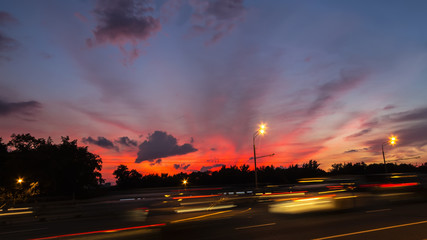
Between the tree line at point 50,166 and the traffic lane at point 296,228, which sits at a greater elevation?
the tree line at point 50,166

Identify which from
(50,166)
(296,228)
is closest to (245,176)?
(50,166)

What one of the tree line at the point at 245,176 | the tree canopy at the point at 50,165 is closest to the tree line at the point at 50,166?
the tree canopy at the point at 50,165

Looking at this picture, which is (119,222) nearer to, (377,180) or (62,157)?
(377,180)

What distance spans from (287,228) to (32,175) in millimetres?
56646

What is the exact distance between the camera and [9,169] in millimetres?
54688

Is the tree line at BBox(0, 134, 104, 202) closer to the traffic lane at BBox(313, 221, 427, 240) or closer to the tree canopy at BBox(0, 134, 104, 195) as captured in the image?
the tree canopy at BBox(0, 134, 104, 195)

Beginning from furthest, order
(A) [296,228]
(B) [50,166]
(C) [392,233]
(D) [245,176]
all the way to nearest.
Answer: (D) [245,176]
(B) [50,166]
(A) [296,228]
(C) [392,233]

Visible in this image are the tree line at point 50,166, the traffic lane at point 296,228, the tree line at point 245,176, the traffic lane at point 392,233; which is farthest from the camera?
the tree line at point 245,176

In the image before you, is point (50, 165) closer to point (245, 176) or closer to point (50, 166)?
point (50, 166)

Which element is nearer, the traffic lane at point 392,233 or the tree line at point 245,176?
the traffic lane at point 392,233

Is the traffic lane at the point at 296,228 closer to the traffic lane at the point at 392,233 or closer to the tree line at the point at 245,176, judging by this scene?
the traffic lane at the point at 392,233

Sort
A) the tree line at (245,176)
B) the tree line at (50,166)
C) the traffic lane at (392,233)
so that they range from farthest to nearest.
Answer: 1. the tree line at (245,176)
2. the tree line at (50,166)
3. the traffic lane at (392,233)

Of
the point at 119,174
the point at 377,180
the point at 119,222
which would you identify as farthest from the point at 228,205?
the point at 119,174

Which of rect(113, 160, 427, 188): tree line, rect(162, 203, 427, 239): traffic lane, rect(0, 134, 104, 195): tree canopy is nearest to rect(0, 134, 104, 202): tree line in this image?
rect(0, 134, 104, 195): tree canopy
